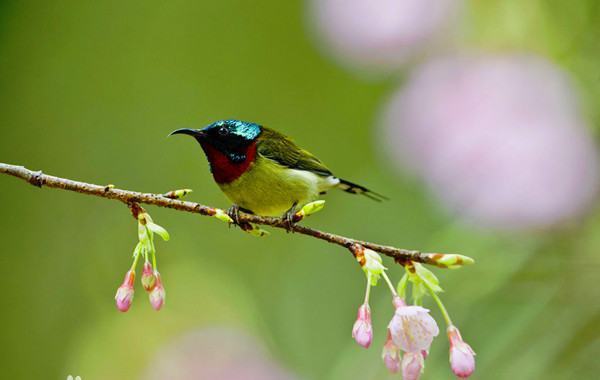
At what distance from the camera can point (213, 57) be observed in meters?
2.56

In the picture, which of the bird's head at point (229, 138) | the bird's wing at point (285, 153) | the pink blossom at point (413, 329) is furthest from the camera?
the bird's wing at point (285, 153)

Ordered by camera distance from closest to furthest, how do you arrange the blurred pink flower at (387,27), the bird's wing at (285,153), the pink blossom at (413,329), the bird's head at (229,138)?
the pink blossom at (413,329), the bird's head at (229,138), the bird's wing at (285,153), the blurred pink flower at (387,27)

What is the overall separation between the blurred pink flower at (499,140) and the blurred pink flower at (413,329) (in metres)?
0.48

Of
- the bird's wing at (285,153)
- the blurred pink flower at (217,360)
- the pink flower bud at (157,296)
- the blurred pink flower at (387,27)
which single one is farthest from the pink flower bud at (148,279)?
the blurred pink flower at (387,27)

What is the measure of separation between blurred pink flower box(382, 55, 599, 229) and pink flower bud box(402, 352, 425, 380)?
479 millimetres

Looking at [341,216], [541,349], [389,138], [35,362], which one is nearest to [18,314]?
[35,362]

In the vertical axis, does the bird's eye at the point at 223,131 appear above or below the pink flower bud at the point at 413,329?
above

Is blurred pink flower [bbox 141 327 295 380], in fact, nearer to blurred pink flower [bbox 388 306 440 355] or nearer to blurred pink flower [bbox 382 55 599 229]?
blurred pink flower [bbox 382 55 599 229]

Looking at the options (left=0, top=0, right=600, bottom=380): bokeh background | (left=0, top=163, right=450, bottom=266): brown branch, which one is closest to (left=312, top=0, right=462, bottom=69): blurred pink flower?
(left=0, top=0, right=600, bottom=380): bokeh background

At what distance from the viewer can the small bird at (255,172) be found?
90 cm

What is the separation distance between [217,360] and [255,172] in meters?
0.32

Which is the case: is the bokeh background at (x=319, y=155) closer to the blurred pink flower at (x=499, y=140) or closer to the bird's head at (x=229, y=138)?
the blurred pink flower at (x=499, y=140)

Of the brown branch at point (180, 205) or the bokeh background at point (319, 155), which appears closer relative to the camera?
the brown branch at point (180, 205)

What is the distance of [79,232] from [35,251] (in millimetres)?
133
